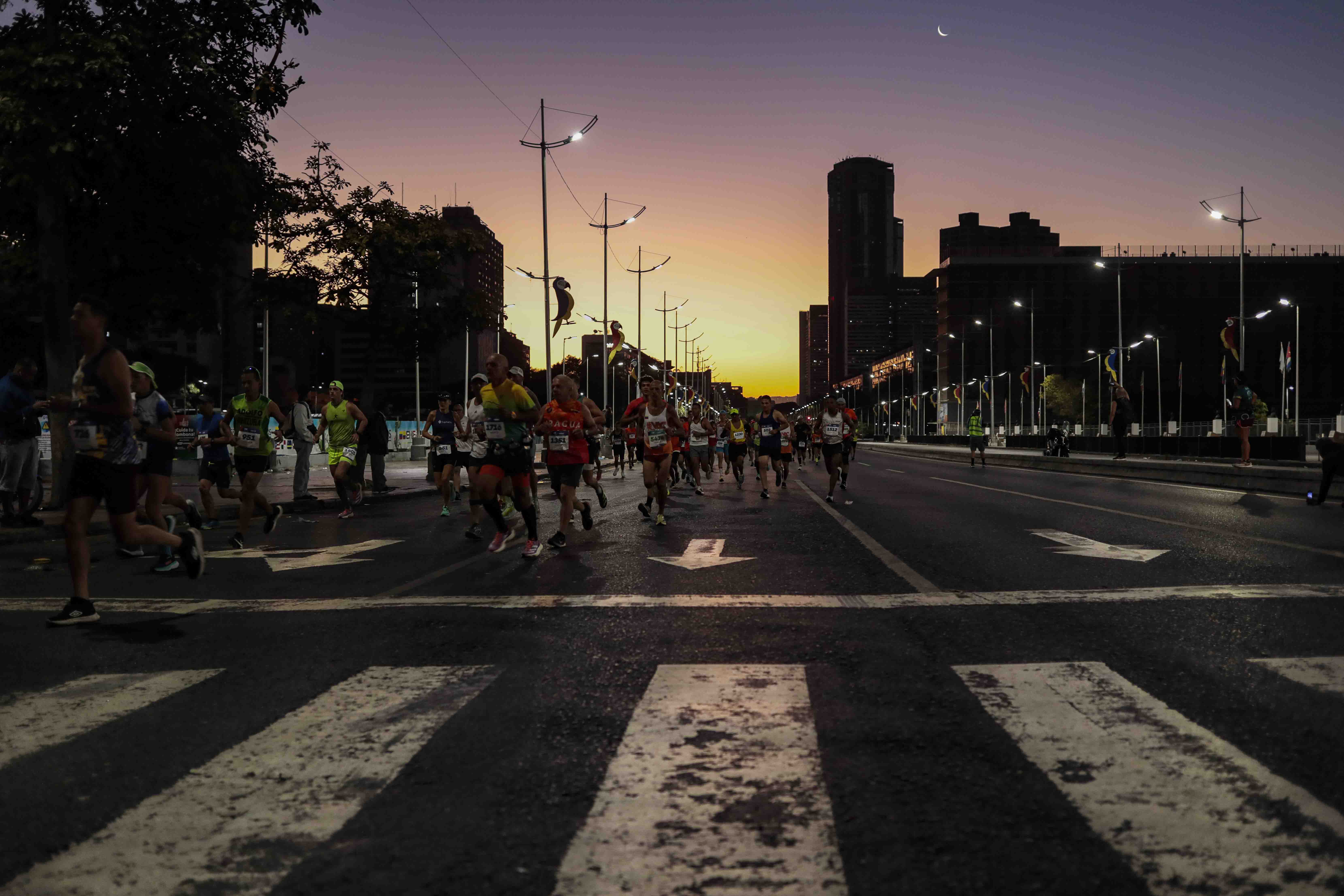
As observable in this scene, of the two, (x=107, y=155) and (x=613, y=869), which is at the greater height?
(x=107, y=155)

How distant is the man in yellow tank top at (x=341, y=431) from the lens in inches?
634

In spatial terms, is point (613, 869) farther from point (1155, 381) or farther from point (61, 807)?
point (1155, 381)

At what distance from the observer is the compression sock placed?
1085 cm

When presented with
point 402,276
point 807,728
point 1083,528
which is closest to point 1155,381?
point 402,276

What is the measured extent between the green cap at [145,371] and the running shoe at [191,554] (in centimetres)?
232

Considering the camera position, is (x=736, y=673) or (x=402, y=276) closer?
(x=736, y=673)

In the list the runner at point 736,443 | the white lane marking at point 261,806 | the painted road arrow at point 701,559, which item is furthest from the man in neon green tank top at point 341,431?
the white lane marking at point 261,806

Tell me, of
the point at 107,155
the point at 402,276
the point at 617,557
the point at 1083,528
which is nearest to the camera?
the point at 617,557

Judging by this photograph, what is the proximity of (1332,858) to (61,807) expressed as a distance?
3.61 m

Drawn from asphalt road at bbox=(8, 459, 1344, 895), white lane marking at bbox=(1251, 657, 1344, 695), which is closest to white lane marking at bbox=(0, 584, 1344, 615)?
asphalt road at bbox=(8, 459, 1344, 895)

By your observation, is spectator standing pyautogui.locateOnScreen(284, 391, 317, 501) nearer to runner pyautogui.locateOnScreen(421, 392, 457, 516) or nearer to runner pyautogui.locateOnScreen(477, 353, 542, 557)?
runner pyautogui.locateOnScreen(421, 392, 457, 516)

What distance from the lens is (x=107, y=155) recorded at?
1449cm

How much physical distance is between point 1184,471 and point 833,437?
1080cm

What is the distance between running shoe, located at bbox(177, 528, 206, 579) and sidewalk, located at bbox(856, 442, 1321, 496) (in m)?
18.3
